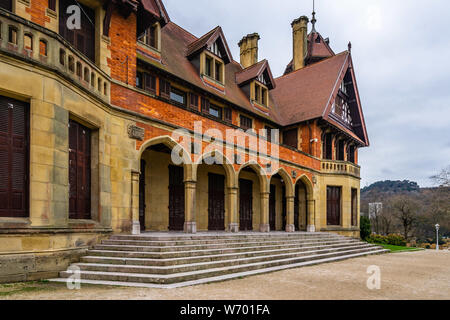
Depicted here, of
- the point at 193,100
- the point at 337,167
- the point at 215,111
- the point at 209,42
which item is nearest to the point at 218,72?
the point at 209,42

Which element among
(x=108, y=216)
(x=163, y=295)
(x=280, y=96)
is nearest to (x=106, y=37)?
(x=108, y=216)

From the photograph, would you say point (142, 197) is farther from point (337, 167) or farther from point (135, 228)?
point (337, 167)

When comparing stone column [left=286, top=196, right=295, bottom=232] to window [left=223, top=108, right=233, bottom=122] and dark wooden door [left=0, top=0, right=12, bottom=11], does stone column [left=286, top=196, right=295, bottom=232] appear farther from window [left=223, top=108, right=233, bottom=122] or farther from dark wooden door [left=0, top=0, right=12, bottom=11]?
dark wooden door [left=0, top=0, right=12, bottom=11]

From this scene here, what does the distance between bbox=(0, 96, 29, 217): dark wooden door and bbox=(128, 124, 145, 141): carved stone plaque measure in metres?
3.54

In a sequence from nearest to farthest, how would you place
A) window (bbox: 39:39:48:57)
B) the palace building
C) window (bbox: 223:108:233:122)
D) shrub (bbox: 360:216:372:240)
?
the palace building
window (bbox: 39:39:48:57)
window (bbox: 223:108:233:122)
shrub (bbox: 360:216:372:240)

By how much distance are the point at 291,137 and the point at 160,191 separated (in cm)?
1138

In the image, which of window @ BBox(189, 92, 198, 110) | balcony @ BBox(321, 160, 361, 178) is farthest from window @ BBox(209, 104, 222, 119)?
balcony @ BBox(321, 160, 361, 178)

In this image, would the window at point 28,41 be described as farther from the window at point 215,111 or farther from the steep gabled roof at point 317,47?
the steep gabled roof at point 317,47

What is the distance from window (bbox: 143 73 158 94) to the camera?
1424 cm

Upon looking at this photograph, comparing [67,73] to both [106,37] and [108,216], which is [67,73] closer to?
[106,37]

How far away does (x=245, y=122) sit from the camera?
65.8 ft

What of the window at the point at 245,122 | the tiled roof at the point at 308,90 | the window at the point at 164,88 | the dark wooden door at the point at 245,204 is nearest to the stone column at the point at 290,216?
the dark wooden door at the point at 245,204

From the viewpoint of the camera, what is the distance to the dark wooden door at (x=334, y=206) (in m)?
22.8

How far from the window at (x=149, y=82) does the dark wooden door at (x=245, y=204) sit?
814cm
